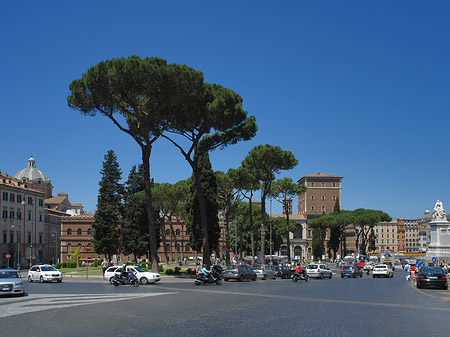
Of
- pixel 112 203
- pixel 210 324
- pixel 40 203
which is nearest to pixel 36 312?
pixel 210 324

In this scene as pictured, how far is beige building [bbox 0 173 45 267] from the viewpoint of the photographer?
70619 millimetres

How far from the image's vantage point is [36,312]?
1558 cm

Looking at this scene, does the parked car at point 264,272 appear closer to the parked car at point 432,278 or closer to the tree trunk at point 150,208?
the tree trunk at point 150,208

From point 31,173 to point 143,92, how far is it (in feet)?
355

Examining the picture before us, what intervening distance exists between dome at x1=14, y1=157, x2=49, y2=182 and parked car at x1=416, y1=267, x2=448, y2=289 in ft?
381

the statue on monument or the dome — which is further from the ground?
the dome

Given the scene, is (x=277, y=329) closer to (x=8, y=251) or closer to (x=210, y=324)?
(x=210, y=324)

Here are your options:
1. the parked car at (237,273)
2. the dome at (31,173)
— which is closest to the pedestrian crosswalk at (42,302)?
the parked car at (237,273)

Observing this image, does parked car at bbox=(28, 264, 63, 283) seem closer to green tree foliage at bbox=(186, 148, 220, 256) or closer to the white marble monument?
green tree foliage at bbox=(186, 148, 220, 256)

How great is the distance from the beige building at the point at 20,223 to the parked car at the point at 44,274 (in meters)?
32.6

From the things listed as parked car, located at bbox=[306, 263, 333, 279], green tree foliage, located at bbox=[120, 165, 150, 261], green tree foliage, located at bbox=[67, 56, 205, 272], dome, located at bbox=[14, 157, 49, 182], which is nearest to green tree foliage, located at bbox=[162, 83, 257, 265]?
green tree foliage, located at bbox=[67, 56, 205, 272]

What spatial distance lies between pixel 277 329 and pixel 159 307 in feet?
20.4

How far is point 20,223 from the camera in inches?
2985

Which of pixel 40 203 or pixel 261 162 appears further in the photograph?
pixel 40 203
